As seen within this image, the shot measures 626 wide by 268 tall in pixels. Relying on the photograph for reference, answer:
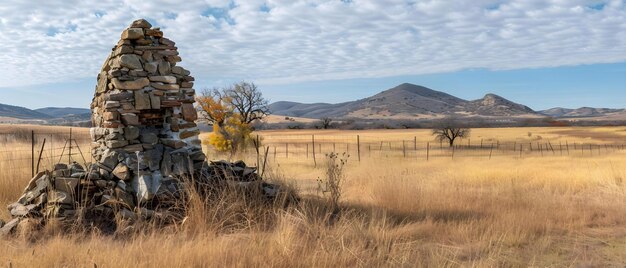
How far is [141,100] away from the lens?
367 inches

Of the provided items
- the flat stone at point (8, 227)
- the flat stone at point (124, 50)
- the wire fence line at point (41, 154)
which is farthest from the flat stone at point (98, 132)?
the flat stone at point (8, 227)

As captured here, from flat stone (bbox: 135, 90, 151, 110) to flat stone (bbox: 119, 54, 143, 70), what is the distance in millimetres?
495

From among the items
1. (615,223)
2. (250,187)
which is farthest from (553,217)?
(250,187)

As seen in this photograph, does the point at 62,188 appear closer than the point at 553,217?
Yes

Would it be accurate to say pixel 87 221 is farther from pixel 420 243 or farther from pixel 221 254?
pixel 420 243

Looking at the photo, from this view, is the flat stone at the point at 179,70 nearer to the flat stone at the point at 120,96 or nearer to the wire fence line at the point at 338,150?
the flat stone at the point at 120,96

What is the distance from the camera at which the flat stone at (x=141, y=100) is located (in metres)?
9.30

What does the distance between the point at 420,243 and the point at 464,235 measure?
89cm

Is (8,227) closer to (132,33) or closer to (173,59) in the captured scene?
(132,33)

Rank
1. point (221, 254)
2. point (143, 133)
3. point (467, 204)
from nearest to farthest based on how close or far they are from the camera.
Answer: point (221, 254) < point (143, 133) < point (467, 204)

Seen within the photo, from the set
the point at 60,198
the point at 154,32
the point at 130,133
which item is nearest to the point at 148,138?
the point at 130,133

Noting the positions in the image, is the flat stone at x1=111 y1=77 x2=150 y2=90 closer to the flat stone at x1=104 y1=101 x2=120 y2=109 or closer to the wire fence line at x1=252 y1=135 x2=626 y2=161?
the flat stone at x1=104 y1=101 x2=120 y2=109

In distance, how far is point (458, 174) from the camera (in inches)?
697

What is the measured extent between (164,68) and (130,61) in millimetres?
707
